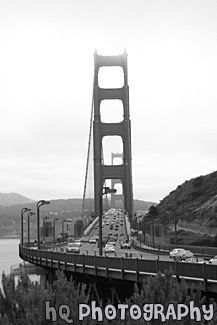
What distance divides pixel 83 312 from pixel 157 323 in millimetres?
1475

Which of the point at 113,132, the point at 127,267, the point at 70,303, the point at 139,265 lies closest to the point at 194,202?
the point at 113,132

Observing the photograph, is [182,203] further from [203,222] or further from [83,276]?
[83,276]

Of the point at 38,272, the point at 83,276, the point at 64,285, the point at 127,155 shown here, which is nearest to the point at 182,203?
the point at 127,155

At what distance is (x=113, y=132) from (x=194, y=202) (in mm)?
18542

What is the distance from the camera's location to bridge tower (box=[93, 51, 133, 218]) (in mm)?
117625

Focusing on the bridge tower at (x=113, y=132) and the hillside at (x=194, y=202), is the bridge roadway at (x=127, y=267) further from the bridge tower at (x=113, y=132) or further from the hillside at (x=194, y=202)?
the bridge tower at (x=113, y=132)

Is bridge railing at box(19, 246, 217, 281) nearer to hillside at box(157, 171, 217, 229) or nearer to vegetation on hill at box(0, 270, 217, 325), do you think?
vegetation on hill at box(0, 270, 217, 325)

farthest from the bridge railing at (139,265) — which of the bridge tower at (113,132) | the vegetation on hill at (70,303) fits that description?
the bridge tower at (113,132)

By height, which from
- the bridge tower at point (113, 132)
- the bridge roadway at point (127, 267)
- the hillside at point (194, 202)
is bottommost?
the bridge roadway at point (127, 267)

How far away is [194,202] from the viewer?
120 m

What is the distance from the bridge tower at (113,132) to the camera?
386ft

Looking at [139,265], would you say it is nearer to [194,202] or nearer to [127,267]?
[127,267]

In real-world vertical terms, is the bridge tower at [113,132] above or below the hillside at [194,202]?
above

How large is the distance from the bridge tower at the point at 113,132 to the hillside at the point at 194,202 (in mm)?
8685
